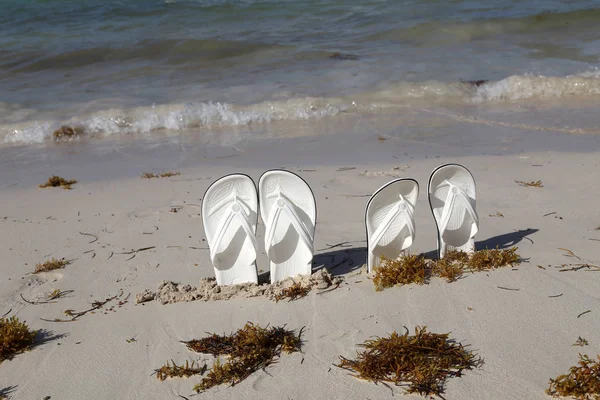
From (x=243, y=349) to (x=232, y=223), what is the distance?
0.97 metres

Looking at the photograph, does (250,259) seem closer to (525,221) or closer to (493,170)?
(525,221)

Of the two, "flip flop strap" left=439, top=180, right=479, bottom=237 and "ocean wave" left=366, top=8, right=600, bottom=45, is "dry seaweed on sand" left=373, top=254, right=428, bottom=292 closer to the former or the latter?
"flip flop strap" left=439, top=180, right=479, bottom=237

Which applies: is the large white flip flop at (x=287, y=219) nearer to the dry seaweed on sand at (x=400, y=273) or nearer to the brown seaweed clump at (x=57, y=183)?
the dry seaweed on sand at (x=400, y=273)

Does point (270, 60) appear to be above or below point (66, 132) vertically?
above

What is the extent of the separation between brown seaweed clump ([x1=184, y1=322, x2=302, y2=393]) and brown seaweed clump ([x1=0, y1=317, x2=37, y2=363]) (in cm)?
91

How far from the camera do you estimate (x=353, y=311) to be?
3.50m

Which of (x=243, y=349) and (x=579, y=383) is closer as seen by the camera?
(x=579, y=383)

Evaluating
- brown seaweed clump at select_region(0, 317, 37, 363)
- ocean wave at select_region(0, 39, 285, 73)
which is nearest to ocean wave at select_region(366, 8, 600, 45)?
ocean wave at select_region(0, 39, 285, 73)

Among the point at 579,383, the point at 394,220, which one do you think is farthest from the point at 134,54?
the point at 579,383

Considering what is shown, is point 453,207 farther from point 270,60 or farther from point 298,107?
point 270,60

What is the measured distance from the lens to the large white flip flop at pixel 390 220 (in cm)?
378

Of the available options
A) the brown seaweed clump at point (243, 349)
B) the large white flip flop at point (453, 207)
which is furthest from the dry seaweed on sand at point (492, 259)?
the brown seaweed clump at point (243, 349)

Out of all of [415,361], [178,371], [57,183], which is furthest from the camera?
[57,183]

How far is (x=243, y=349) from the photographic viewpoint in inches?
124
